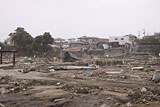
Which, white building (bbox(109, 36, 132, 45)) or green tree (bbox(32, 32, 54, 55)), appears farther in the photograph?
white building (bbox(109, 36, 132, 45))

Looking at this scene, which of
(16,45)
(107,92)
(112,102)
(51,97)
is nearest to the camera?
(112,102)

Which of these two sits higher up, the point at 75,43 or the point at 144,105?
the point at 75,43

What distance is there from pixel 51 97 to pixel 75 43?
1768 inches

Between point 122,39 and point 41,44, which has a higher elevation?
point 122,39

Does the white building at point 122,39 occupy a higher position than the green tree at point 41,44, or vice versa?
the white building at point 122,39

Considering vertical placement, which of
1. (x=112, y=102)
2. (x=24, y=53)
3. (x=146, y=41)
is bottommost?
(x=112, y=102)

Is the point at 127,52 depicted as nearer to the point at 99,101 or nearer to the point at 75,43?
the point at 75,43

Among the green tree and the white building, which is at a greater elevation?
the white building

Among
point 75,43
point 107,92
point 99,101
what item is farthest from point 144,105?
point 75,43

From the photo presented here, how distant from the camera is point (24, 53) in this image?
40469 millimetres

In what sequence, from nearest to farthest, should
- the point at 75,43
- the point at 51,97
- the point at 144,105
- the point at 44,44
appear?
1. the point at 144,105
2. the point at 51,97
3. the point at 44,44
4. the point at 75,43

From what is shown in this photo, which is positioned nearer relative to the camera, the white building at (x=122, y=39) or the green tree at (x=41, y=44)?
the green tree at (x=41, y=44)

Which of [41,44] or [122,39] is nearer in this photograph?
[41,44]

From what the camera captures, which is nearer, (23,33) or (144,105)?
(144,105)
